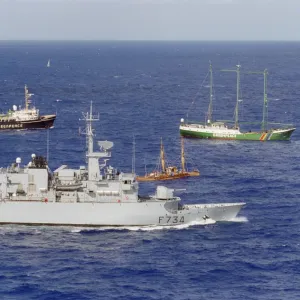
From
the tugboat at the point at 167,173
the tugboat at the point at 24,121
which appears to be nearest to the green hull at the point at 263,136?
the tugboat at the point at 24,121

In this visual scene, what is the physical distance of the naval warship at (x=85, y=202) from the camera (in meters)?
69.4

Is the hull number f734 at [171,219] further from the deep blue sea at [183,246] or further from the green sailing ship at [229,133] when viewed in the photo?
the green sailing ship at [229,133]

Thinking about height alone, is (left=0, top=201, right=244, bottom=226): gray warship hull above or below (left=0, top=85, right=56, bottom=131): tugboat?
below

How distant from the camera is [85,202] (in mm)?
69562

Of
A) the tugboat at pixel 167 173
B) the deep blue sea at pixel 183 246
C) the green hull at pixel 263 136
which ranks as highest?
the green hull at pixel 263 136

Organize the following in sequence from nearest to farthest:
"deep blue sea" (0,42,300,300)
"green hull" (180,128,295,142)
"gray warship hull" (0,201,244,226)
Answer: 1. "deep blue sea" (0,42,300,300)
2. "gray warship hull" (0,201,244,226)
3. "green hull" (180,128,295,142)

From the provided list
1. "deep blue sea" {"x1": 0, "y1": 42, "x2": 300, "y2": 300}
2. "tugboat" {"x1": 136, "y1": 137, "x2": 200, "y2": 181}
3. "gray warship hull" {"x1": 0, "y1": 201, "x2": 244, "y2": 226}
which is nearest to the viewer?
"deep blue sea" {"x1": 0, "y1": 42, "x2": 300, "y2": 300}

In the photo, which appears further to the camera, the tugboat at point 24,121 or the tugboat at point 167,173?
the tugboat at point 24,121

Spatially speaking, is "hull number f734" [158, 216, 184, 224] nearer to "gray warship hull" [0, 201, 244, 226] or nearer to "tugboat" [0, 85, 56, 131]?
"gray warship hull" [0, 201, 244, 226]

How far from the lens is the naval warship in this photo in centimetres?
6938

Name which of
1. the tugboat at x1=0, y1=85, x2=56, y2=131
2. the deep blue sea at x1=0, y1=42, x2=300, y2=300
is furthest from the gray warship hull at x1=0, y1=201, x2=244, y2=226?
the tugboat at x1=0, y1=85, x2=56, y2=131

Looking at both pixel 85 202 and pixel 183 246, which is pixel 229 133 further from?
pixel 183 246

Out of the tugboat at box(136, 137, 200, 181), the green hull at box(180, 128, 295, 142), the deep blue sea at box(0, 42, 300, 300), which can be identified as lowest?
the deep blue sea at box(0, 42, 300, 300)

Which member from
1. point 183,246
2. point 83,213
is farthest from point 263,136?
point 183,246
